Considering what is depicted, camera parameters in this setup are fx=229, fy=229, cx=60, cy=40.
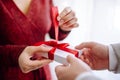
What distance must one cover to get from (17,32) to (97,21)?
28.5 inches

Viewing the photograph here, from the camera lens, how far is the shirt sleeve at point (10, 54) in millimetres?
799

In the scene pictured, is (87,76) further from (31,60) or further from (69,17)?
(69,17)

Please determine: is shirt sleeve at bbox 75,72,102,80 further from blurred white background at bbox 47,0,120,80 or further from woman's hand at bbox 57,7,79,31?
blurred white background at bbox 47,0,120,80

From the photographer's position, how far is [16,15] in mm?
841

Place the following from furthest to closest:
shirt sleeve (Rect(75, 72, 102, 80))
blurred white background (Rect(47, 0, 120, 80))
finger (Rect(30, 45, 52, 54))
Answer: blurred white background (Rect(47, 0, 120, 80))
finger (Rect(30, 45, 52, 54))
shirt sleeve (Rect(75, 72, 102, 80))

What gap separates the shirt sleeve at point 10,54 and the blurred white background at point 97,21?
55cm

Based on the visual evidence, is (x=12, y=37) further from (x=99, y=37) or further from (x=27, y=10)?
(x=99, y=37)

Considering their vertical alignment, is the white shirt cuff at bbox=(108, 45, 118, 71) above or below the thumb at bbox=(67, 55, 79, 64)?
below

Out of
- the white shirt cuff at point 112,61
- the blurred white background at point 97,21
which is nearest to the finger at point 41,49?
the white shirt cuff at point 112,61

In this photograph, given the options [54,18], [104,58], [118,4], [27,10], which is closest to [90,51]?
[104,58]

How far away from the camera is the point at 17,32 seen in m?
0.84

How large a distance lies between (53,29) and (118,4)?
52 cm

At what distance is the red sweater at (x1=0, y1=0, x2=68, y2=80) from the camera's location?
2.68 ft

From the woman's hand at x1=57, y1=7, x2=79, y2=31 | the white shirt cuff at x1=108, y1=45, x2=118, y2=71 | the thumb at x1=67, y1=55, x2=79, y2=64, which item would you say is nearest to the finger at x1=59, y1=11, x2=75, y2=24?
the woman's hand at x1=57, y1=7, x2=79, y2=31
